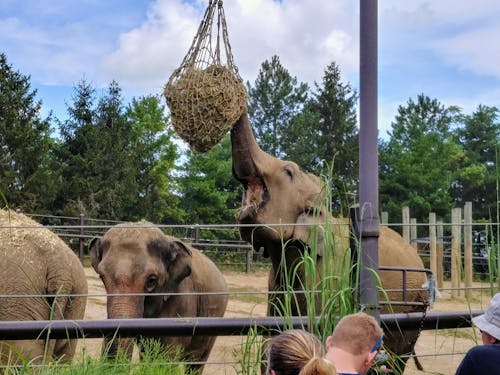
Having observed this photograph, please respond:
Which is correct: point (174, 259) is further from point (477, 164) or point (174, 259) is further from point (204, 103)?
point (477, 164)

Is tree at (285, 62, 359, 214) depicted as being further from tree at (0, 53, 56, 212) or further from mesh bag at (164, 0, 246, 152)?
mesh bag at (164, 0, 246, 152)

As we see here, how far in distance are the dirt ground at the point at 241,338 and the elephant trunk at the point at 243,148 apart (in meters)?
0.92

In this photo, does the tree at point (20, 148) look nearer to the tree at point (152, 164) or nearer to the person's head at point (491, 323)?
the tree at point (152, 164)

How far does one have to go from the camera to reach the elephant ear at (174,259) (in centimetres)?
652

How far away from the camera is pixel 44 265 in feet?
22.9

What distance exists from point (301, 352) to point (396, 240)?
12.3ft

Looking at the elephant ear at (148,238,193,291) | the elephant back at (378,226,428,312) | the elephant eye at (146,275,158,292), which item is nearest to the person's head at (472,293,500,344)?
the elephant back at (378,226,428,312)

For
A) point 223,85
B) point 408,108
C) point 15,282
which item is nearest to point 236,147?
point 223,85

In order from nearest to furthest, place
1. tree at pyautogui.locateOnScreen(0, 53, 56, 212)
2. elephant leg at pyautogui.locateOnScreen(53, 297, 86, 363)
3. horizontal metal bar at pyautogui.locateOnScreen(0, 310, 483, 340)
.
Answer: horizontal metal bar at pyautogui.locateOnScreen(0, 310, 483, 340) → elephant leg at pyautogui.locateOnScreen(53, 297, 86, 363) → tree at pyautogui.locateOnScreen(0, 53, 56, 212)

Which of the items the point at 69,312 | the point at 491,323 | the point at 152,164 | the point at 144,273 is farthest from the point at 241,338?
the point at 152,164

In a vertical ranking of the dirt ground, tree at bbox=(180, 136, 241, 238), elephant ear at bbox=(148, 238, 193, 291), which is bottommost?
the dirt ground

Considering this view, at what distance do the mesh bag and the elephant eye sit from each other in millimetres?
2140

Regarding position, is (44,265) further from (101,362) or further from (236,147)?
(101,362)

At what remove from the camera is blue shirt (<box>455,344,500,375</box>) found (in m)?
2.70
